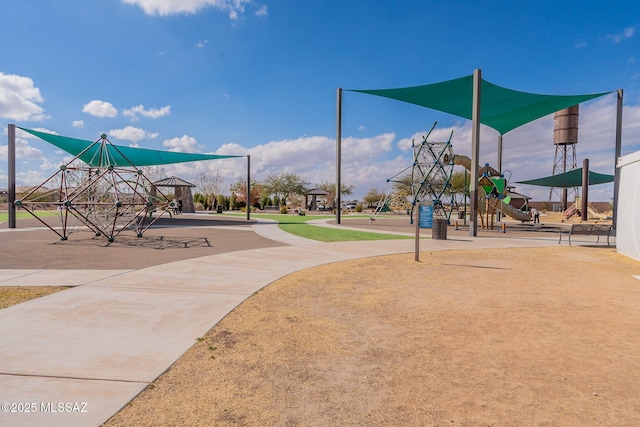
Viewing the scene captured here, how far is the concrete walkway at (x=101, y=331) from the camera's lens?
97.5 inches

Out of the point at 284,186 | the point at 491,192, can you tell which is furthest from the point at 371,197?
the point at 491,192

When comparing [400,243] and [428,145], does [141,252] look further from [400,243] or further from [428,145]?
[428,145]

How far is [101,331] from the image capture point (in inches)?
150

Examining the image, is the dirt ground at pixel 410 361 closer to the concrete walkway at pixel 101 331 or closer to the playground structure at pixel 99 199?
the concrete walkway at pixel 101 331

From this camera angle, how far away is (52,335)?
144 inches

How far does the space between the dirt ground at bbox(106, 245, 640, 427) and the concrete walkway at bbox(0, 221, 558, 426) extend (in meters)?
0.27

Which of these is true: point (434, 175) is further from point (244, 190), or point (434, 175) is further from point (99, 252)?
point (244, 190)

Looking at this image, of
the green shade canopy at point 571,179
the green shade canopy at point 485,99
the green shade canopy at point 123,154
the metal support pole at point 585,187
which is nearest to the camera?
the green shade canopy at point 485,99

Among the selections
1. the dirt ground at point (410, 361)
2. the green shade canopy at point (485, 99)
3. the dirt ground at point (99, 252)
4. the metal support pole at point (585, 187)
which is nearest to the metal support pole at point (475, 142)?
the green shade canopy at point (485, 99)

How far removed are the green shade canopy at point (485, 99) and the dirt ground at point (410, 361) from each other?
13.7 metres

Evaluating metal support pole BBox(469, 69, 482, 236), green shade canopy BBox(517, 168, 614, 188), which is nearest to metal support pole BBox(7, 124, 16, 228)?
metal support pole BBox(469, 69, 482, 236)

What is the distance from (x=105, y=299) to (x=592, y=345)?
21.2ft

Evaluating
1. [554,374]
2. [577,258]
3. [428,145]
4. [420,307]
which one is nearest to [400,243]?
[577,258]

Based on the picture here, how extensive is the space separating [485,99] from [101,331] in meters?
20.9
